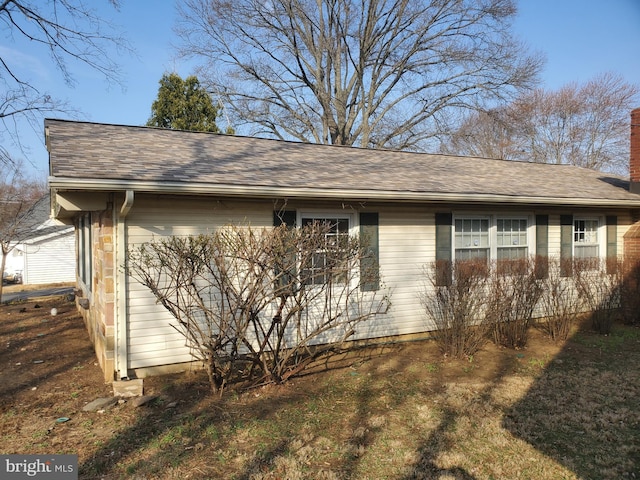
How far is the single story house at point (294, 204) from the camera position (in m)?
5.48

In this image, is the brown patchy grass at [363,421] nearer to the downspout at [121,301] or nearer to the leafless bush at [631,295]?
the downspout at [121,301]

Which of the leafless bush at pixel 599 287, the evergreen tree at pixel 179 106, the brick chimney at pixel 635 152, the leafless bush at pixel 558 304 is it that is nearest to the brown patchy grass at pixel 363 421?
the leafless bush at pixel 558 304

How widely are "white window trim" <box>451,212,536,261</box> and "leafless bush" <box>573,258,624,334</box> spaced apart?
0.89 meters

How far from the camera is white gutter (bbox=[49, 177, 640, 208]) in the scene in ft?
16.0

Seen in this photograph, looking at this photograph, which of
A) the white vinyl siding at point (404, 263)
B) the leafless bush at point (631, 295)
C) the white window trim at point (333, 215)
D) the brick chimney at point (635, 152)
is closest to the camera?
the white window trim at point (333, 215)

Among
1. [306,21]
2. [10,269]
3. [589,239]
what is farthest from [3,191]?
[589,239]

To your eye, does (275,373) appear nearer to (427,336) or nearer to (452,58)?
(427,336)

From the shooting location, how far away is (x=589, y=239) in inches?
371

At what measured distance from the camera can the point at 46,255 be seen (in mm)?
24328

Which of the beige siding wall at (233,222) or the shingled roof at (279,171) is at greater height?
the shingled roof at (279,171)

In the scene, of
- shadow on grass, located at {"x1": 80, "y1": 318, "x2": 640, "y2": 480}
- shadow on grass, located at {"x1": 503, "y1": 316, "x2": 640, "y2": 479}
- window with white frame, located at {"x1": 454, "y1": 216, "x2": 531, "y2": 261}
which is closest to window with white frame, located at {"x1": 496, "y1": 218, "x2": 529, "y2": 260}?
window with white frame, located at {"x1": 454, "y1": 216, "x2": 531, "y2": 261}

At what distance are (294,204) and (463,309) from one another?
9.10 feet

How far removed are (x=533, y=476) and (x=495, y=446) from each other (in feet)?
1.51

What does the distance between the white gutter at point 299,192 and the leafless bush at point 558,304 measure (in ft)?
4.26
